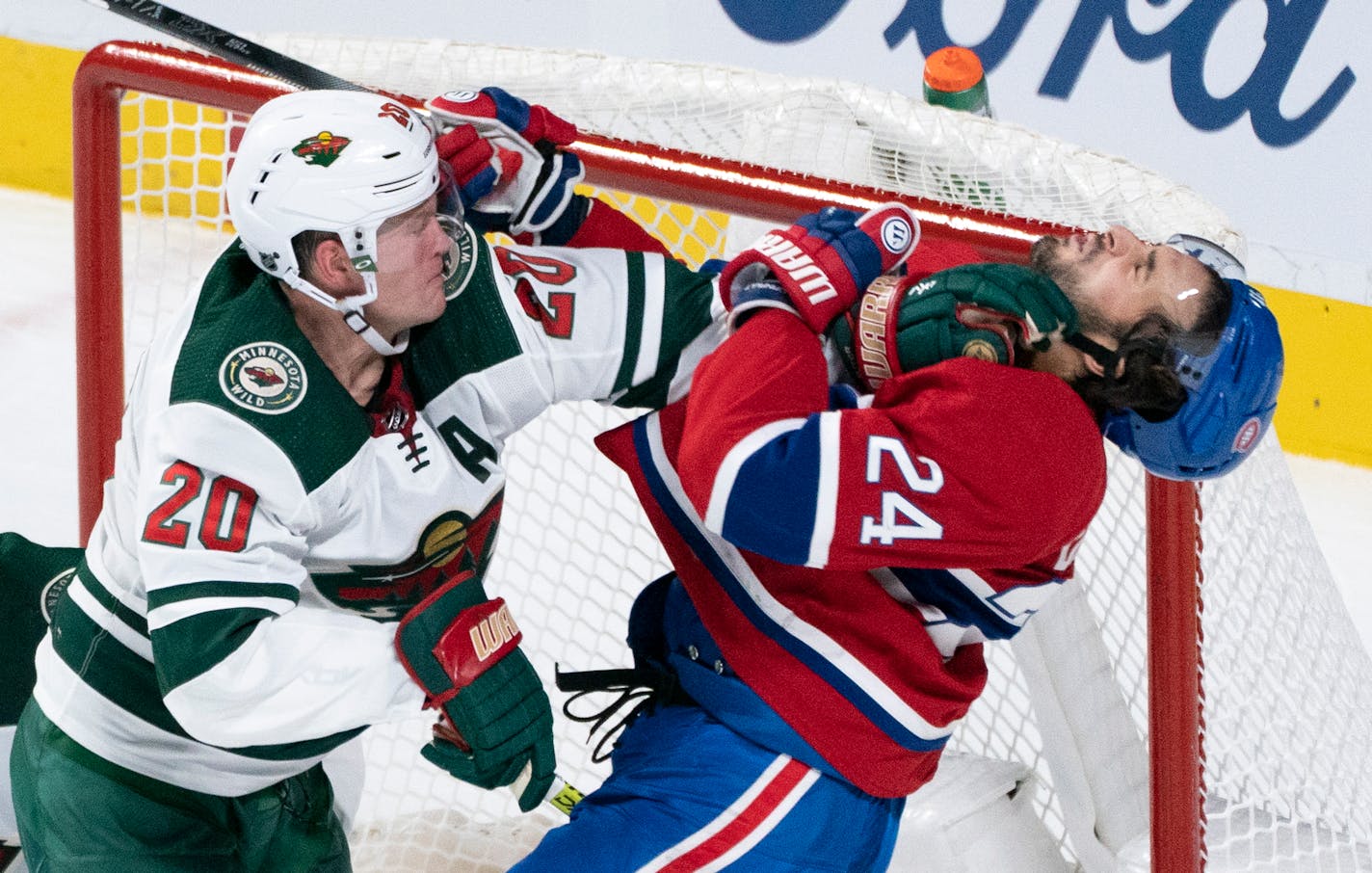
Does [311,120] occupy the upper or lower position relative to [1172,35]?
upper

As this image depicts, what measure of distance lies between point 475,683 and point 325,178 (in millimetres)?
458

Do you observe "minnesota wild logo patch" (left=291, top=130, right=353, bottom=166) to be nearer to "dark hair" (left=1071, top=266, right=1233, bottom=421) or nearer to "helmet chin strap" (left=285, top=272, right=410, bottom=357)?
A: "helmet chin strap" (left=285, top=272, right=410, bottom=357)

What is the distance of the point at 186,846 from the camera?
1.54m

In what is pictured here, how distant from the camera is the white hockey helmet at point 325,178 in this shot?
4.30 feet

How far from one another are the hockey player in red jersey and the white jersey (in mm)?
133

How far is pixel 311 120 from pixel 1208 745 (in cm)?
131

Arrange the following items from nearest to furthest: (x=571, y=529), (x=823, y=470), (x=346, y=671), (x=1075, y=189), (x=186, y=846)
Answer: (x=823, y=470) < (x=346, y=671) < (x=186, y=846) < (x=1075, y=189) < (x=571, y=529)

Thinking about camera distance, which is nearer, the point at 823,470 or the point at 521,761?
the point at 823,470

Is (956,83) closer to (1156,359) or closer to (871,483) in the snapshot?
(1156,359)

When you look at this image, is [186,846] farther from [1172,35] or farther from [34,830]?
[1172,35]

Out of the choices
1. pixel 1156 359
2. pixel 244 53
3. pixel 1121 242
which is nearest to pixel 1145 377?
pixel 1156 359

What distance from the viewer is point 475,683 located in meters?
1.34

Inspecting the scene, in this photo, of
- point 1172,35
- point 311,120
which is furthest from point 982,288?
point 1172,35

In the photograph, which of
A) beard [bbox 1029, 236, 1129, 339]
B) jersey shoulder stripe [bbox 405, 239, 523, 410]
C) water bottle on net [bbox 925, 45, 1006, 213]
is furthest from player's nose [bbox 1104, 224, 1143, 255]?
water bottle on net [bbox 925, 45, 1006, 213]
